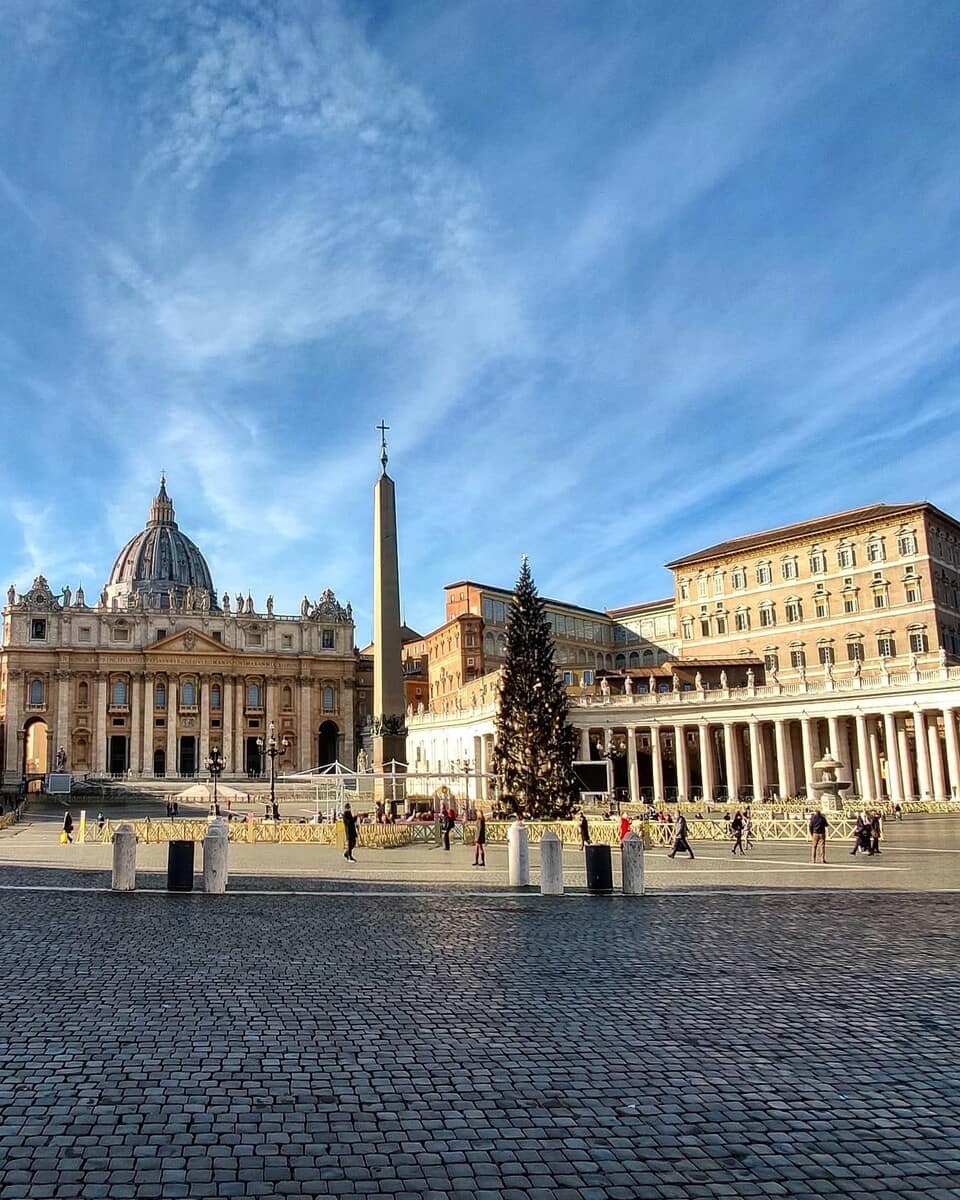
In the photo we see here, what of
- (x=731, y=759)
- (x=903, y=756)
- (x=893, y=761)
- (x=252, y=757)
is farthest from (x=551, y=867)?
(x=252, y=757)

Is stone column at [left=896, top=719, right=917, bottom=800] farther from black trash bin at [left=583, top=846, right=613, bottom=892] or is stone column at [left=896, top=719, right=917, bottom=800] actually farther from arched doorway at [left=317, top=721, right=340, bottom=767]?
arched doorway at [left=317, top=721, right=340, bottom=767]

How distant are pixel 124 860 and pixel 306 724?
90.5 meters

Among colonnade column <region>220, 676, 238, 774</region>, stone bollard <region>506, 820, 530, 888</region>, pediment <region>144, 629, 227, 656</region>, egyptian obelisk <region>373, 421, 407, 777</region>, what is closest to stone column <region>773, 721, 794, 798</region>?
egyptian obelisk <region>373, 421, 407, 777</region>

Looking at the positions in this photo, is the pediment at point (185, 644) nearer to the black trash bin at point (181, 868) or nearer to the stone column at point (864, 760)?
the stone column at point (864, 760)

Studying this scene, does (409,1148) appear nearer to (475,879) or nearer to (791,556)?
(475,879)

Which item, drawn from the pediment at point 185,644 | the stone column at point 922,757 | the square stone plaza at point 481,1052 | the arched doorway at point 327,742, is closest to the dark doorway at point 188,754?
the pediment at point 185,644

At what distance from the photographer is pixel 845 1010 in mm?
8430

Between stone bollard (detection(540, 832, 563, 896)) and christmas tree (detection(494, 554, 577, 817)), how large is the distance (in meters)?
18.8

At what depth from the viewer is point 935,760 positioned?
4872cm

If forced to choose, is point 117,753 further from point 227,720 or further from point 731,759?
point 731,759

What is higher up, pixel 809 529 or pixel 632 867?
pixel 809 529

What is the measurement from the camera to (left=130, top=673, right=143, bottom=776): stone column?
318ft

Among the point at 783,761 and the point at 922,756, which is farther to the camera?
the point at 783,761

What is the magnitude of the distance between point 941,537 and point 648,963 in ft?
185
